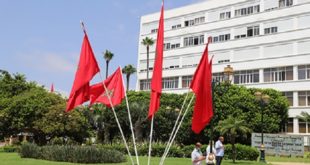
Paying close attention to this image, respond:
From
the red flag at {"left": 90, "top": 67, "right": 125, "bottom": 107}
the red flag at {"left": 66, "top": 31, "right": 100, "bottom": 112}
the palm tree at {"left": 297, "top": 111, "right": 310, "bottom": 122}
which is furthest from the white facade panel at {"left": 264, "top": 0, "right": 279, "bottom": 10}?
the red flag at {"left": 66, "top": 31, "right": 100, "bottom": 112}

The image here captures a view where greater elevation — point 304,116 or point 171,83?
point 171,83

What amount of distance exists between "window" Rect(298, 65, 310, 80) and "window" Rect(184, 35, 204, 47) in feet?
48.4

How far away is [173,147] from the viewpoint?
3522cm

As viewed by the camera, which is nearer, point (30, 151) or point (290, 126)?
point (30, 151)

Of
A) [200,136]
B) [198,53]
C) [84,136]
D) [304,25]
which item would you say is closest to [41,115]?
[84,136]

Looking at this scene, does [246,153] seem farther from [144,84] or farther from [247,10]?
[144,84]

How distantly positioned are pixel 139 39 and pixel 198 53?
11.7 meters

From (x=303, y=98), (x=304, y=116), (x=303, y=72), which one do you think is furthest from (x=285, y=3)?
(x=304, y=116)

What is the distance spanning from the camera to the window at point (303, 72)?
48.1 meters

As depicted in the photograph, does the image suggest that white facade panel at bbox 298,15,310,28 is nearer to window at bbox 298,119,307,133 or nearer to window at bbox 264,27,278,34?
window at bbox 264,27,278,34

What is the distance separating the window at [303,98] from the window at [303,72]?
1.56m

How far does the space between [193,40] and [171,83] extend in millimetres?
6371

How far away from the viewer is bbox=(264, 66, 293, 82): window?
1959 inches

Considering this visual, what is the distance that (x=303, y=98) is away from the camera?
159 feet
